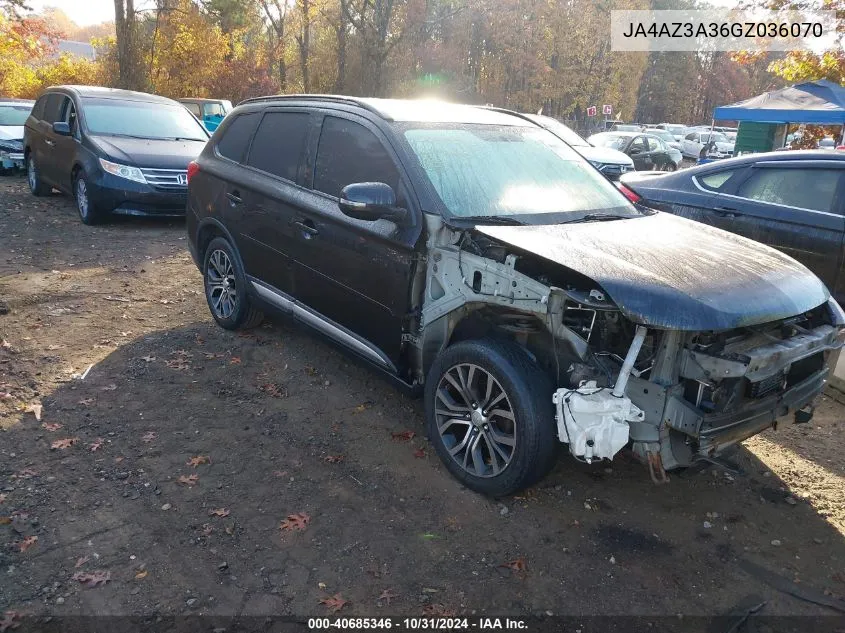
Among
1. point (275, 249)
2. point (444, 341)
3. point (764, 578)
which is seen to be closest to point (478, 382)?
point (444, 341)

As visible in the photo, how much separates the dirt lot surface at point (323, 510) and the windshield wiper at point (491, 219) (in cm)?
143

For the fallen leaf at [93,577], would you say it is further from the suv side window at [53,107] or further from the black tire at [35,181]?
the black tire at [35,181]

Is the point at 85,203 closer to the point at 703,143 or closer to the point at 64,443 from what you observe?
the point at 64,443

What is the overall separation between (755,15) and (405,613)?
1588 cm

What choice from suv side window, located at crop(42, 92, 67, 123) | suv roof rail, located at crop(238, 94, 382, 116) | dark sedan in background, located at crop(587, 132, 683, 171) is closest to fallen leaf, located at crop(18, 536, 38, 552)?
suv roof rail, located at crop(238, 94, 382, 116)

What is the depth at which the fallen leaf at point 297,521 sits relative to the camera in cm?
325

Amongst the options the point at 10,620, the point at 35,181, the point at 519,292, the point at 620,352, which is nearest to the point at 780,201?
the point at 620,352

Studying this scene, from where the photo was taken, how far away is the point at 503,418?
3.40m

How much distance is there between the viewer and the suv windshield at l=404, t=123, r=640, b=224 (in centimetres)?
379

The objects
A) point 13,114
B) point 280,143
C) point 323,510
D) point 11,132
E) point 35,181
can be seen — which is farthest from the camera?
point 13,114

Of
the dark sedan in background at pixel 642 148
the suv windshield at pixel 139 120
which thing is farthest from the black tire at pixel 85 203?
the dark sedan in background at pixel 642 148

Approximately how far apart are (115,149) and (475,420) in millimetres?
7742

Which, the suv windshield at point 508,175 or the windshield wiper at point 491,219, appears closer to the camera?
the windshield wiper at point 491,219

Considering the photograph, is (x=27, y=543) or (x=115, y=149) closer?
(x=27, y=543)
